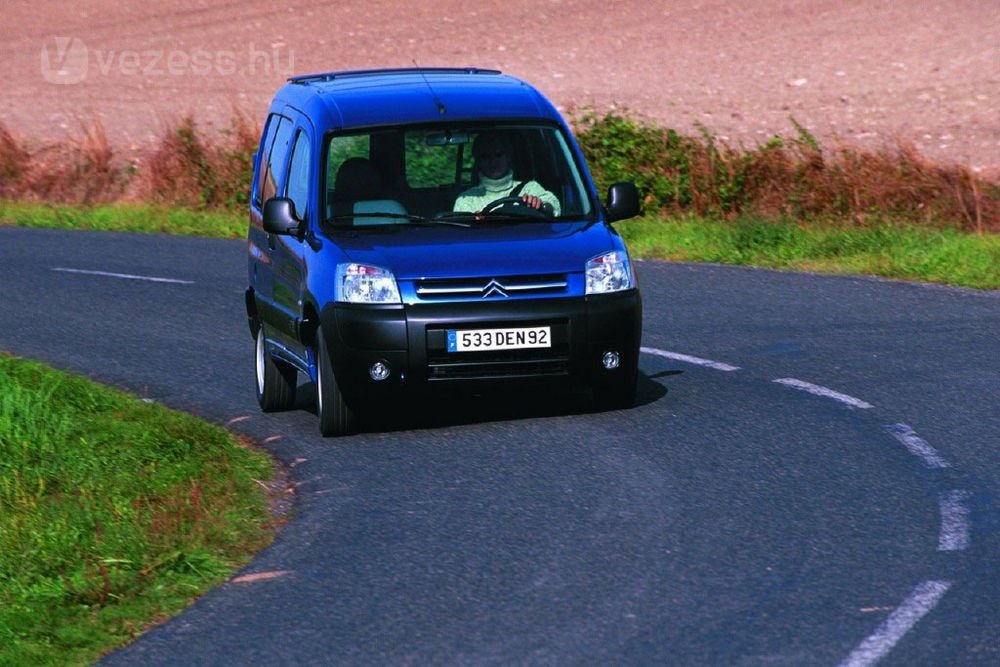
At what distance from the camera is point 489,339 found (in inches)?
420

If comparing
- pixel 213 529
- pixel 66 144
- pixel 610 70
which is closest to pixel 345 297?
pixel 213 529

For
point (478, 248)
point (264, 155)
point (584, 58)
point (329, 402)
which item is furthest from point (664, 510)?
point (584, 58)

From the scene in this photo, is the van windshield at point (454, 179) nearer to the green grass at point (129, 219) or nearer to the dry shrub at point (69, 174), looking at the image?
the green grass at point (129, 219)

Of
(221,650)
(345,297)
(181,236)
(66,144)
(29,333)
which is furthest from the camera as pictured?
(66,144)

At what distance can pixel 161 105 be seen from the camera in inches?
1564

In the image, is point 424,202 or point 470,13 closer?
point 424,202

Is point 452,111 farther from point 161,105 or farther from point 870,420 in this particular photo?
point 161,105

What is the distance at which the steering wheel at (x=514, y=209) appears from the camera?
1160 centimetres

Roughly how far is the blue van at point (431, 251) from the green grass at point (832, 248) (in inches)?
240

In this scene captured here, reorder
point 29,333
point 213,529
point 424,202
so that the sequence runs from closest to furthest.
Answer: point 213,529
point 424,202
point 29,333

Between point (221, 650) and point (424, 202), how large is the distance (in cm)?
511

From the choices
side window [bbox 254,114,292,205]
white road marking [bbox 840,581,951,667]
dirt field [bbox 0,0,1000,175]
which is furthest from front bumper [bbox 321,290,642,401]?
dirt field [bbox 0,0,1000,175]

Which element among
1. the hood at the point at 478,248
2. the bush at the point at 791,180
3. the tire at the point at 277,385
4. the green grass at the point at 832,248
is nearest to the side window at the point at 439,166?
the hood at the point at 478,248

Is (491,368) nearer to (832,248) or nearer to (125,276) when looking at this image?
(832,248)
